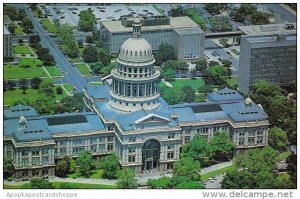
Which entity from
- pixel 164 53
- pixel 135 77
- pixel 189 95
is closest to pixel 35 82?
pixel 135 77

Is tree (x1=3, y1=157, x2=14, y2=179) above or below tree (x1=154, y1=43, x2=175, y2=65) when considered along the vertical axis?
below

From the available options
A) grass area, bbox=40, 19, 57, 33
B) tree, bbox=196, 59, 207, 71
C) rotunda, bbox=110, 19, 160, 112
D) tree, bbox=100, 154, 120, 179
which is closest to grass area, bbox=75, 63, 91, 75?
grass area, bbox=40, 19, 57, 33

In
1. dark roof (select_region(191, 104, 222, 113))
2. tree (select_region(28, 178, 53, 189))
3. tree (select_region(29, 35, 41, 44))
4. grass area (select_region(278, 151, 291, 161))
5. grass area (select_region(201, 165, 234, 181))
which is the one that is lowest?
grass area (select_region(201, 165, 234, 181))

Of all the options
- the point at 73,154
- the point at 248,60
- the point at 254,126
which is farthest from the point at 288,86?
the point at 73,154

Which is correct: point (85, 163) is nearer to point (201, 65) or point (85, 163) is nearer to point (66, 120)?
point (66, 120)

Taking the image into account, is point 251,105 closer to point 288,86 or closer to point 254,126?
point 254,126

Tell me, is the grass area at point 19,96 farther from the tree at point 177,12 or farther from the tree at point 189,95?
the tree at point 177,12

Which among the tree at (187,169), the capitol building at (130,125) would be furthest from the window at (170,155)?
the tree at (187,169)

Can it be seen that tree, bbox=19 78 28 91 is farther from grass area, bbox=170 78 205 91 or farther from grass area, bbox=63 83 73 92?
grass area, bbox=170 78 205 91

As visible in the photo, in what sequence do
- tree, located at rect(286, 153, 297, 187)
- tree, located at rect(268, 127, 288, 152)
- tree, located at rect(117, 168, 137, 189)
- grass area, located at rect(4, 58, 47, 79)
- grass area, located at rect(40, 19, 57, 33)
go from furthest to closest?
1. grass area, located at rect(40, 19, 57, 33)
2. grass area, located at rect(4, 58, 47, 79)
3. tree, located at rect(268, 127, 288, 152)
4. tree, located at rect(286, 153, 297, 187)
5. tree, located at rect(117, 168, 137, 189)
